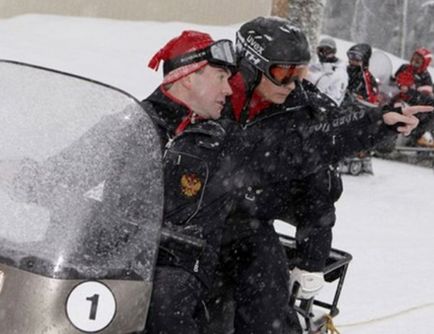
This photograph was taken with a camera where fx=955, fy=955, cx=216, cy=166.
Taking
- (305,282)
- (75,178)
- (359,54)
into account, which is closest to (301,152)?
Result: (305,282)

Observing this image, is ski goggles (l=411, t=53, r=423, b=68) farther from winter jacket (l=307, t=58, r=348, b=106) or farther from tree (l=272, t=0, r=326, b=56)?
winter jacket (l=307, t=58, r=348, b=106)

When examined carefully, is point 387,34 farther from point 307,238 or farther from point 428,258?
point 307,238

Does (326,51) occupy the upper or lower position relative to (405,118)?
lower

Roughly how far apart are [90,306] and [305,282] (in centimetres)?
185

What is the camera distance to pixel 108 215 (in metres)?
2.70

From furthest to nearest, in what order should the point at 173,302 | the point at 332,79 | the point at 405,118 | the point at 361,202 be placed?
the point at 332,79
the point at 361,202
the point at 405,118
the point at 173,302

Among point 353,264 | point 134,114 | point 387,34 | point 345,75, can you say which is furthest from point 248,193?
point 387,34

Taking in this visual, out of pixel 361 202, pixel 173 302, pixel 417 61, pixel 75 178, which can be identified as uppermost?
pixel 75 178

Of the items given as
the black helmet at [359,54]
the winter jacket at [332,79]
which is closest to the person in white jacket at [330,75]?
the winter jacket at [332,79]

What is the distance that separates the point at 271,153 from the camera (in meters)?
3.59

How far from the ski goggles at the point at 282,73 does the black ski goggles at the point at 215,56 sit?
0.41m

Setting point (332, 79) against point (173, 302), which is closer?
point (173, 302)

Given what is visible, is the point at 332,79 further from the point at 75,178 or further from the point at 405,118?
the point at 75,178

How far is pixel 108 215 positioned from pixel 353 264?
17.2 ft
